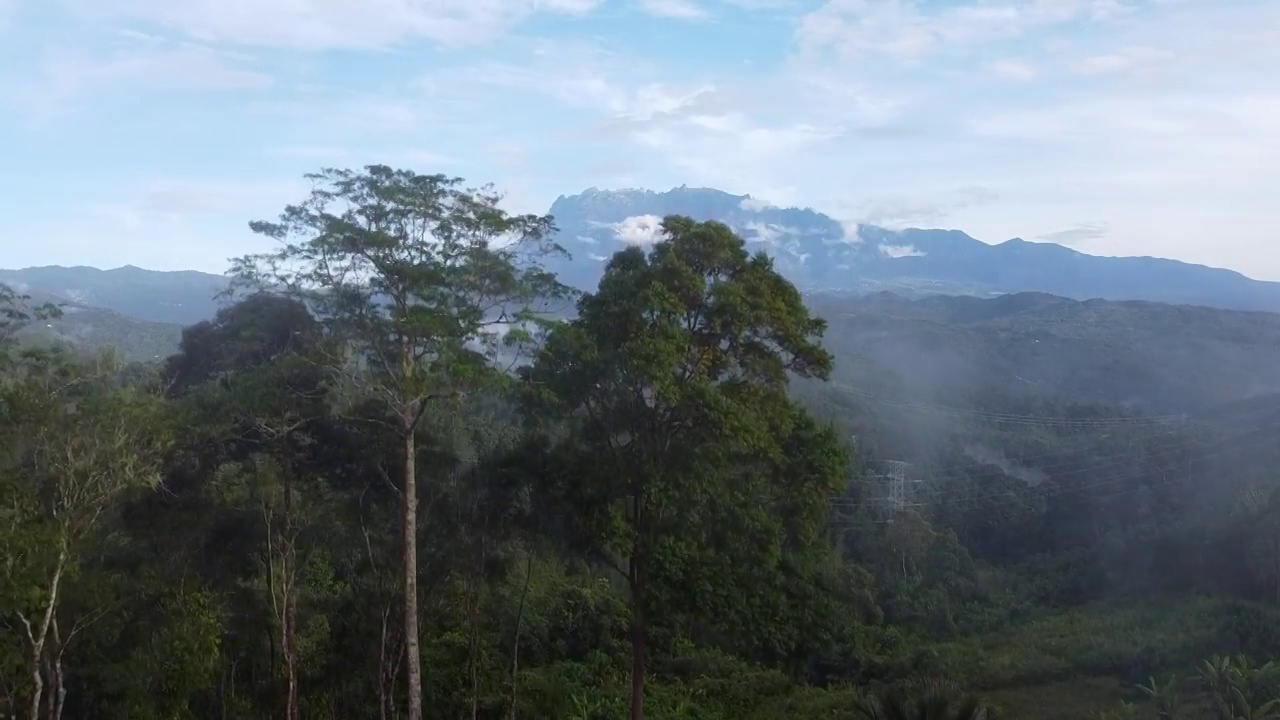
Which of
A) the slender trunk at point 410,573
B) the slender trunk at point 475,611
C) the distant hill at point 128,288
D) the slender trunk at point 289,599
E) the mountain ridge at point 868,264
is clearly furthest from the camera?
the mountain ridge at point 868,264

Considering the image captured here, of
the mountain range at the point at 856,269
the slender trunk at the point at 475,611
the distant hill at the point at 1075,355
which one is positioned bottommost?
the slender trunk at the point at 475,611

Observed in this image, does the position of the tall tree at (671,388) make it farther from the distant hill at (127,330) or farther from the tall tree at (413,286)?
the distant hill at (127,330)

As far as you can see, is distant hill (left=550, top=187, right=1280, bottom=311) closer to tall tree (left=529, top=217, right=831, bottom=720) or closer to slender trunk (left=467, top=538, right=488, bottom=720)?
slender trunk (left=467, top=538, right=488, bottom=720)

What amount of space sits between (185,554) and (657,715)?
339 inches

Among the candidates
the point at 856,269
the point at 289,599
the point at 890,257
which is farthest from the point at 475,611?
the point at 890,257

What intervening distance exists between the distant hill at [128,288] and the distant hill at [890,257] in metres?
40.3

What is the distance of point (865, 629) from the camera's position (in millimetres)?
29047

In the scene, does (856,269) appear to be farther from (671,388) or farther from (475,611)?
(671,388)

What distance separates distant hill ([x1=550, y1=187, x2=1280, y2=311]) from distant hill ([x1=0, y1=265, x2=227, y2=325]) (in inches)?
1585

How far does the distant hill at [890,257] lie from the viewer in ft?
366

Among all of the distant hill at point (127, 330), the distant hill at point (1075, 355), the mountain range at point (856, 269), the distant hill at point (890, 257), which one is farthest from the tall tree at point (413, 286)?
the distant hill at point (890, 257)

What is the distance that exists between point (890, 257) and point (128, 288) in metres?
99.7

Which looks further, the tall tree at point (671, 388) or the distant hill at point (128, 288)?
→ the distant hill at point (128, 288)

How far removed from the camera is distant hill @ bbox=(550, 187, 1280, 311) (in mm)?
111688
